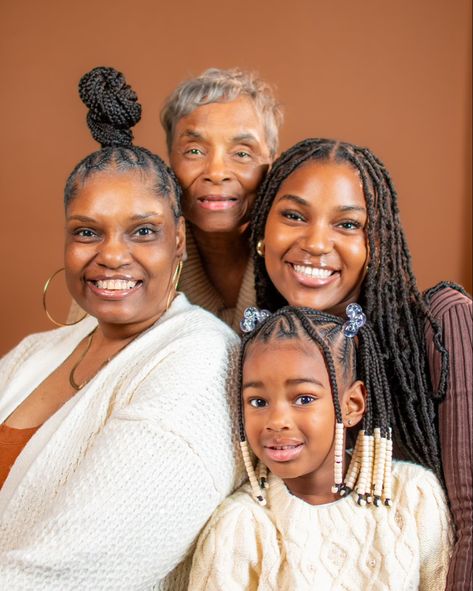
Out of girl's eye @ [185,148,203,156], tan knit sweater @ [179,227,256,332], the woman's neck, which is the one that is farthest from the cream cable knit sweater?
girl's eye @ [185,148,203,156]

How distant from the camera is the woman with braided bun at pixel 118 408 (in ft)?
4.79

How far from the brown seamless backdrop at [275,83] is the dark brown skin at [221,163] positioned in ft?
4.07

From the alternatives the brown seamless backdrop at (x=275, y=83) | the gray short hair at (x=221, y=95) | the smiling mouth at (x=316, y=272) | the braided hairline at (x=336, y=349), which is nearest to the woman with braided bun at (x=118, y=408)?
the braided hairline at (x=336, y=349)

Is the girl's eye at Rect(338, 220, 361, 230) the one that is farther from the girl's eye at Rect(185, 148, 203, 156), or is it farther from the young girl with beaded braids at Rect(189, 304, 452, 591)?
the girl's eye at Rect(185, 148, 203, 156)

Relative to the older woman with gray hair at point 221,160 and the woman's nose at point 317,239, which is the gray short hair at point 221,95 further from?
the woman's nose at point 317,239

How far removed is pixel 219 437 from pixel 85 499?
0.28 meters

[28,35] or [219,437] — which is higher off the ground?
[28,35]

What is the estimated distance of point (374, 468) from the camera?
167cm

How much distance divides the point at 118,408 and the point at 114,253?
326mm

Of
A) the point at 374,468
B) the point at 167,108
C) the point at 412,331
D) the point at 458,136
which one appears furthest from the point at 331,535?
the point at 458,136

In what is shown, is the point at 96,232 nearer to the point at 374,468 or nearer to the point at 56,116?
the point at 374,468

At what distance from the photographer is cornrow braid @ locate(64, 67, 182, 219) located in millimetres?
1827

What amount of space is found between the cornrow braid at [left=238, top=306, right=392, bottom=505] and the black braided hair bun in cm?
55

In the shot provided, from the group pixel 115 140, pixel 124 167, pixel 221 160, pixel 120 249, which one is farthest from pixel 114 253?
pixel 221 160
